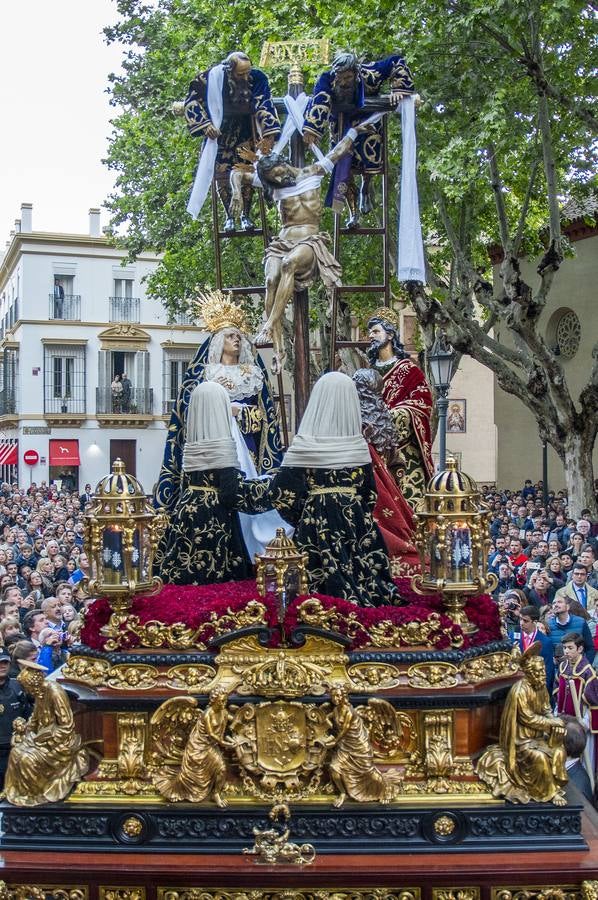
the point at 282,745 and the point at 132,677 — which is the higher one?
the point at 132,677

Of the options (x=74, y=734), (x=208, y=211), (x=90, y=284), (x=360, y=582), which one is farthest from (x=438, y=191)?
(x=90, y=284)

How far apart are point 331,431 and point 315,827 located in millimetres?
2316

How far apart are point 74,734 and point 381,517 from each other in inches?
123

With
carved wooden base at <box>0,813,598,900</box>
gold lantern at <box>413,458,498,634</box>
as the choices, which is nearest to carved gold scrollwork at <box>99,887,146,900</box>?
carved wooden base at <box>0,813,598,900</box>

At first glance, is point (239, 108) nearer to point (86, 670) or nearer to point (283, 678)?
point (86, 670)

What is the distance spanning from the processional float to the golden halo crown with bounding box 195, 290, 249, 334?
8.24 ft

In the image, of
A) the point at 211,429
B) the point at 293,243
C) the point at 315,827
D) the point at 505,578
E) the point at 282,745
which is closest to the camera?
the point at 315,827

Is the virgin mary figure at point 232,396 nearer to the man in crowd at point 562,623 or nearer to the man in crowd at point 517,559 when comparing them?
the man in crowd at point 562,623

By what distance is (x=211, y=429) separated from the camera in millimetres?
7074

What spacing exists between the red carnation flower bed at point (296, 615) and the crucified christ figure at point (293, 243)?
2.52 m

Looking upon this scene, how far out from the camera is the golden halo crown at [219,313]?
8.29 metres

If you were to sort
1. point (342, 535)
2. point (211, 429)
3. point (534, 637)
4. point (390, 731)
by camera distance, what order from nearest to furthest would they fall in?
point (390, 731), point (342, 535), point (211, 429), point (534, 637)

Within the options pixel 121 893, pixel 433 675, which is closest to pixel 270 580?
pixel 433 675

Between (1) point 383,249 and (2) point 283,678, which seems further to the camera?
(1) point 383,249
